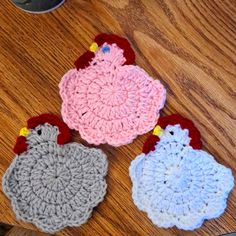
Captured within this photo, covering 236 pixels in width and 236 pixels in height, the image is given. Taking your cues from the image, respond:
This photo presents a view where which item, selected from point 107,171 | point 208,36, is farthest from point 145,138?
point 208,36

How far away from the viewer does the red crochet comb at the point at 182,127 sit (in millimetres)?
723

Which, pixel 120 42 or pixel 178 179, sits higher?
pixel 120 42

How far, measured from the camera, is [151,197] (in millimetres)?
710

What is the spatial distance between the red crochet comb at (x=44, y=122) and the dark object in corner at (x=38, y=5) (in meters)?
0.16

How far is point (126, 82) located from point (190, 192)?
0.60 feet

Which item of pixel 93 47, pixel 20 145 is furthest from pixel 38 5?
pixel 20 145

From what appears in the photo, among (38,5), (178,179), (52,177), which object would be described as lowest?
(178,179)

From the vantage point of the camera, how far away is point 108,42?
776 millimetres

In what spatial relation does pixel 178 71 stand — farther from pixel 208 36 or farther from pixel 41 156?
pixel 41 156

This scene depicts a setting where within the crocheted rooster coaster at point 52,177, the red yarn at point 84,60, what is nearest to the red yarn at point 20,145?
the crocheted rooster coaster at point 52,177

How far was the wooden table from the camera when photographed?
0.71 m

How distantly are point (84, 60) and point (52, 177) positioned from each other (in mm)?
178

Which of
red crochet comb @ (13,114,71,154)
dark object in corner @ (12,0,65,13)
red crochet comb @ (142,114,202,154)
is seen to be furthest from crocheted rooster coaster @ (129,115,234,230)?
dark object in corner @ (12,0,65,13)

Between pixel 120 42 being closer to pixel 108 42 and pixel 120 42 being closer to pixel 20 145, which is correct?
pixel 108 42
